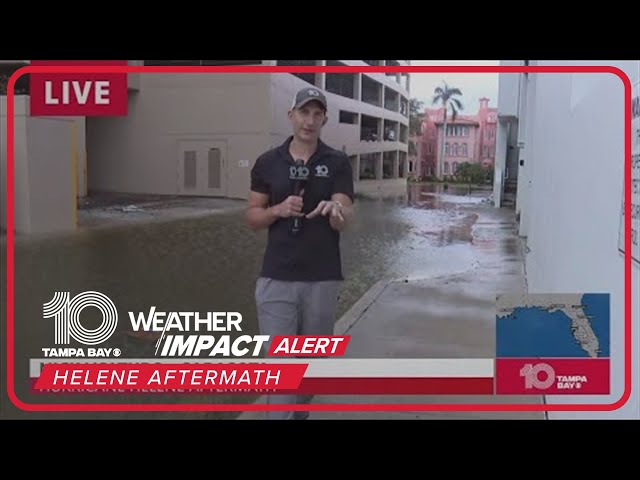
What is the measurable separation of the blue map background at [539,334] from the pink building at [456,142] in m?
0.73

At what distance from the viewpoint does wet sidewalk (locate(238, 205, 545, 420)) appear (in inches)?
116

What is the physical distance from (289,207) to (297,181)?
118 mm

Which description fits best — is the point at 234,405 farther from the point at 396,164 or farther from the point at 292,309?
the point at 396,164

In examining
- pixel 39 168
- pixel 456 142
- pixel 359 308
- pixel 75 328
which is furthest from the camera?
pixel 359 308

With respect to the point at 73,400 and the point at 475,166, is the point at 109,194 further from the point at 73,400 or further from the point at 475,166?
the point at 475,166

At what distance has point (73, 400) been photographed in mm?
2865

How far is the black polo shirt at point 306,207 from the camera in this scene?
2.79 m

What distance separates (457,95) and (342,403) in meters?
1.44

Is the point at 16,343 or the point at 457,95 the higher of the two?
the point at 457,95

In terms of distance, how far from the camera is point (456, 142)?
3.18 metres

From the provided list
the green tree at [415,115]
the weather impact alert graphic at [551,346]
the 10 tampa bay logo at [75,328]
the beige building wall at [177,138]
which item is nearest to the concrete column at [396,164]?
the beige building wall at [177,138]

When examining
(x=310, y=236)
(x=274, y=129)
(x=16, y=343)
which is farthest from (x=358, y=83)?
(x=16, y=343)

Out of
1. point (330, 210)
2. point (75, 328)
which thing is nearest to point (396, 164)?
point (330, 210)

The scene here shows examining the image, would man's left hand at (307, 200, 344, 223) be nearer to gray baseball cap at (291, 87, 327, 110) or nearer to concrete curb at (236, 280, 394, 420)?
gray baseball cap at (291, 87, 327, 110)
